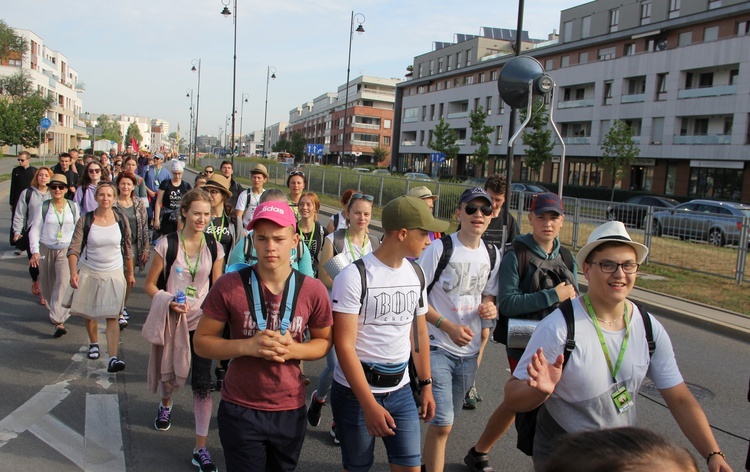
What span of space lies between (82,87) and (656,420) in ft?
496

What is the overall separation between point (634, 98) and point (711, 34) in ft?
23.1

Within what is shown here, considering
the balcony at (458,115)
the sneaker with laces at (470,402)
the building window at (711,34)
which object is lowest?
the sneaker with laces at (470,402)

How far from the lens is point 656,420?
17.3 ft

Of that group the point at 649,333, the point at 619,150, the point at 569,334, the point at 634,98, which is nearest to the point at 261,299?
the point at 569,334

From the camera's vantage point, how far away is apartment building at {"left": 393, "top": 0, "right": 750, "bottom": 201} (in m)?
40.4

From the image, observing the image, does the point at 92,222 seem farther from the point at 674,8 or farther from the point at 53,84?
the point at 53,84

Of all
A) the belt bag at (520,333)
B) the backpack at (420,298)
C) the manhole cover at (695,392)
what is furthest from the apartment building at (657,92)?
the backpack at (420,298)

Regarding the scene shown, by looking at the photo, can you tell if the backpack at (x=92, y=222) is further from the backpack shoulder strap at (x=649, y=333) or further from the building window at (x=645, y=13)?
the building window at (x=645, y=13)

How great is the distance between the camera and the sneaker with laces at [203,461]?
400 centimetres

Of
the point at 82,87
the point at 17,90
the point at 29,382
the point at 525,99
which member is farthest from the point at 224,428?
the point at 82,87

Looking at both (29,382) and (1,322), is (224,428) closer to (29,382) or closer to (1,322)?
(29,382)

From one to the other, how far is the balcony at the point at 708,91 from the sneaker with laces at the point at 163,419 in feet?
146

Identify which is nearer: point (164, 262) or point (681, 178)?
point (164, 262)

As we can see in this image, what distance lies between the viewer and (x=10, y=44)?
83750 millimetres
